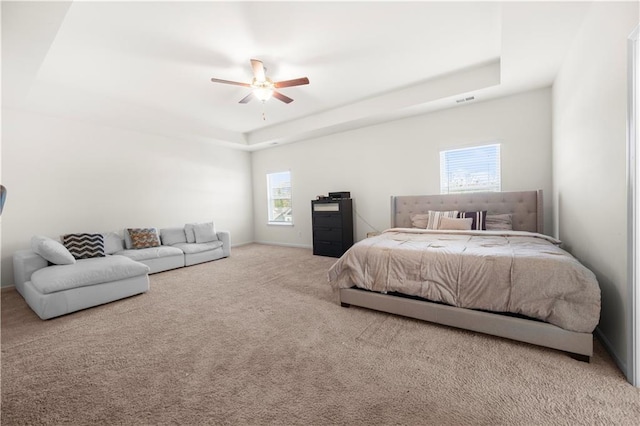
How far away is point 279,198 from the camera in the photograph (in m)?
7.21

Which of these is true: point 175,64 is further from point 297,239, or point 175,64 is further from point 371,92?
point 297,239

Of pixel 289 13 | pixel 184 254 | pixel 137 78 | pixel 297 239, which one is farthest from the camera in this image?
pixel 297 239

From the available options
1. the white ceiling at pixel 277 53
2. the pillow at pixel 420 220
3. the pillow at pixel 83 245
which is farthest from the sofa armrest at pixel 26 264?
the pillow at pixel 420 220

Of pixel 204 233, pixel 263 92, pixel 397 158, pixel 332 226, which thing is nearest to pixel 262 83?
pixel 263 92

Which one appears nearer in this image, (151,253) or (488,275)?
(488,275)

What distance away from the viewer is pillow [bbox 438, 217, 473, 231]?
3694 millimetres

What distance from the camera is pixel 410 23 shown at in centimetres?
265

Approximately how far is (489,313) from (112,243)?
18.4 feet

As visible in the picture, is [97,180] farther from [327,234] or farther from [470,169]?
[470,169]

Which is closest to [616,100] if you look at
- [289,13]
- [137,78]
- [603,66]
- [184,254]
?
[603,66]

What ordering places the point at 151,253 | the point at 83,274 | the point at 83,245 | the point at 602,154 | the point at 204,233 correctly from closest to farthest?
1. the point at 602,154
2. the point at 83,274
3. the point at 83,245
4. the point at 151,253
5. the point at 204,233

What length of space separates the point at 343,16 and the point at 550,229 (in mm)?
4130

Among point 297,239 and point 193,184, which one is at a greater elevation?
point 193,184

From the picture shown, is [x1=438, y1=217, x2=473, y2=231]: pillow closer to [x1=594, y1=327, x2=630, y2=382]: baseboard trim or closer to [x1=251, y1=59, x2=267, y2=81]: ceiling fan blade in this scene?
[x1=594, y1=327, x2=630, y2=382]: baseboard trim
